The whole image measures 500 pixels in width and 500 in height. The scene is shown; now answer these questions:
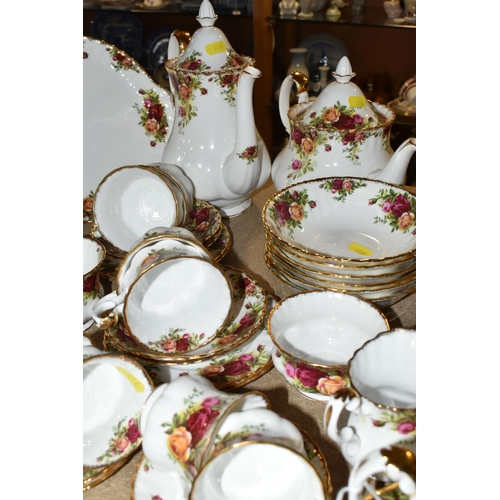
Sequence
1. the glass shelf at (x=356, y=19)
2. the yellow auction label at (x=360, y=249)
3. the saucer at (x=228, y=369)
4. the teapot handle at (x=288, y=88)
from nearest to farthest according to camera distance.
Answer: the saucer at (x=228, y=369)
the yellow auction label at (x=360, y=249)
the teapot handle at (x=288, y=88)
the glass shelf at (x=356, y=19)

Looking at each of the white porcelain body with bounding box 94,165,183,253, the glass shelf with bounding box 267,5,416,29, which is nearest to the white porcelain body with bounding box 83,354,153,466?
the white porcelain body with bounding box 94,165,183,253

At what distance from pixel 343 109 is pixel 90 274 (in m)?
0.51

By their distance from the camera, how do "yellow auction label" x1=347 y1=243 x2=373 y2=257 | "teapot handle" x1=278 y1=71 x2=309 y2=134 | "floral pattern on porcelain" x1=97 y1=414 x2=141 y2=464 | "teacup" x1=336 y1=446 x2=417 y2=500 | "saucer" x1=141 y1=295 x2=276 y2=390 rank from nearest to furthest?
"teacup" x1=336 y1=446 x2=417 y2=500, "floral pattern on porcelain" x1=97 y1=414 x2=141 y2=464, "saucer" x1=141 y1=295 x2=276 y2=390, "yellow auction label" x1=347 y1=243 x2=373 y2=257, "teapot handle" x1=278 y1=71 x2=309 y2=134

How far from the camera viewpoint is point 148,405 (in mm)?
545

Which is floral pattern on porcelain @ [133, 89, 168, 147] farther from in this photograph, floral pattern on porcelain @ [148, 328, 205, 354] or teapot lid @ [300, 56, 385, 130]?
floral pattern on porcelain @ [148, 328, 205, 354]

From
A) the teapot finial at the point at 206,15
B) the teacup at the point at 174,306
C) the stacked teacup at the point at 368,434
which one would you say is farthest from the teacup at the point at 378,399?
the teapot finial at the point at 206,15

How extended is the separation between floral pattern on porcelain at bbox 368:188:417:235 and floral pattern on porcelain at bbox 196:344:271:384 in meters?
0.34

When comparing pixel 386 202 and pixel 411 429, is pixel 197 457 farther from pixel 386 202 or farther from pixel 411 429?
pixel 386 202

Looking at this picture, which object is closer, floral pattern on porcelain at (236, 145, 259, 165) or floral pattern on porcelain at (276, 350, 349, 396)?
floral pattern on porcelain at (276, 350, 349, 396)

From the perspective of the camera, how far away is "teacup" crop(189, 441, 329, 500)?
19.4 inches

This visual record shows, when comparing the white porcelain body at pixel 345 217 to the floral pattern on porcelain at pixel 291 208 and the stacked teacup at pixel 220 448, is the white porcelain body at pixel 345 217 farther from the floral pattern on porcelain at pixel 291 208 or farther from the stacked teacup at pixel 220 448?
the stacked teacup at pixel 220 448

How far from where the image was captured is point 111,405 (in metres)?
0.63

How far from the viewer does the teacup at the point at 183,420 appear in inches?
20.0

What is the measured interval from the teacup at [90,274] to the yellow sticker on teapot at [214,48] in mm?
399
